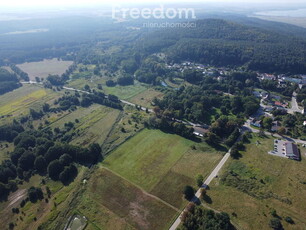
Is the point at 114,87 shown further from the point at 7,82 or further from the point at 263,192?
the point at 263,192

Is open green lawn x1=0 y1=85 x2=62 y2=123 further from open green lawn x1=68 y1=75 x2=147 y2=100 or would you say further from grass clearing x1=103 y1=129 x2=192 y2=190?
grass clearing x1=103 y1=129 x2=192 y2=190

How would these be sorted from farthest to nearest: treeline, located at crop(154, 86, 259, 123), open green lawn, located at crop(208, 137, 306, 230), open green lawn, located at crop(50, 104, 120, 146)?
treeline, located at crop(154, 86, 259, 123) < open green lawn, located at crop(50, 104, 120, 146) < open green lawn, located at crop(208, 137, 306, 230)

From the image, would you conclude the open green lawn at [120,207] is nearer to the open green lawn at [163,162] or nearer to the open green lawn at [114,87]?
the open green lawn at [163,162]

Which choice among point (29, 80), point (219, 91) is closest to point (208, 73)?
point (219, 91)

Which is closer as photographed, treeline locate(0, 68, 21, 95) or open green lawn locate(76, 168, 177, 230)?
open green lawn locate(76, 168, 177, 230)

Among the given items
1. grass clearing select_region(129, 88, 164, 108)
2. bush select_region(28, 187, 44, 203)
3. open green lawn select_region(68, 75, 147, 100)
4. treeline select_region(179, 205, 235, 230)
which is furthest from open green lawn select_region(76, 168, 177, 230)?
open green lawn select_region(68, 75, 147, 100)

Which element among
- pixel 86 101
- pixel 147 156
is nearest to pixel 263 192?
pixel 147 156

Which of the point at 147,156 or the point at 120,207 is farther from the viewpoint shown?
the point at 147,156

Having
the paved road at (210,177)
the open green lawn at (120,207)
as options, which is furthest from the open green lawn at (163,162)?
the open green lawn at (120,207)
